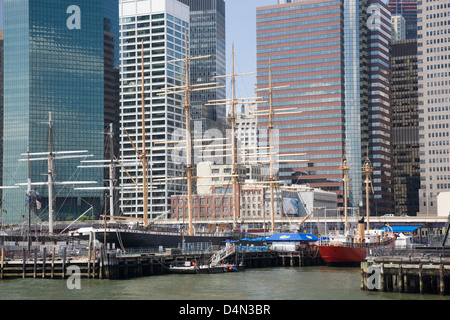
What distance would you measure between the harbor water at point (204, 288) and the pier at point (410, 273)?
102cm

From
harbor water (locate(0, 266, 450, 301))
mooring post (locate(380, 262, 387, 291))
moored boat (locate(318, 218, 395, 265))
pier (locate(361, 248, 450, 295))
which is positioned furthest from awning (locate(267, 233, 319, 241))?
mooring post (locate(380, 262, 387, 291))

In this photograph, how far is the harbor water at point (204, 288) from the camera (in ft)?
185

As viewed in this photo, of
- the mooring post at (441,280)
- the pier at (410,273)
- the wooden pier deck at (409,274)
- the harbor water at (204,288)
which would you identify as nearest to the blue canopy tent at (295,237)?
the harbor water at (204,288)

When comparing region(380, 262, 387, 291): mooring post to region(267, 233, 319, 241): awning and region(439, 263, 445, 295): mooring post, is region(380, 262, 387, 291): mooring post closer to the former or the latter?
region(439, 263, 445, 295): mooring post

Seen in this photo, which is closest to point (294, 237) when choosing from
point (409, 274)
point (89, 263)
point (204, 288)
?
point (89, 263)

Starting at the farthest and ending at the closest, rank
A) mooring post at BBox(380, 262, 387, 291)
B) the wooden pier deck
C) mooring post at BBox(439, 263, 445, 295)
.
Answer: mooring post at BBox(380, 262, 387, 291)
the wooden pier deck
mooring post at BBox(439, 263, 445, 295)

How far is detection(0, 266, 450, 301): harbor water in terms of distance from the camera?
2223 inches

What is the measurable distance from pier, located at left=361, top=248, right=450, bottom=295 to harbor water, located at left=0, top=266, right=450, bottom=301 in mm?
1015

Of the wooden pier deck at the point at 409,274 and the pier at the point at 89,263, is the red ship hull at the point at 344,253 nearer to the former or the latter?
the pier at the point at 89,263

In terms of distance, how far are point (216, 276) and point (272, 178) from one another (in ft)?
197
